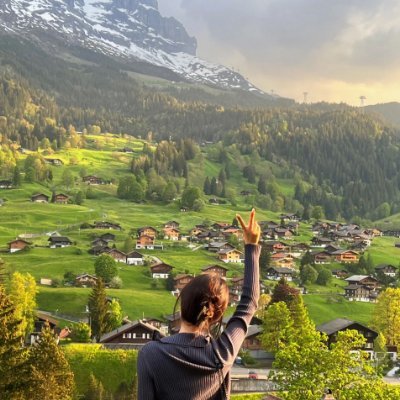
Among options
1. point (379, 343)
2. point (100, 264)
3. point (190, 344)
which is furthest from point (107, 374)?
point (190, 344)

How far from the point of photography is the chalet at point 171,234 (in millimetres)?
157375

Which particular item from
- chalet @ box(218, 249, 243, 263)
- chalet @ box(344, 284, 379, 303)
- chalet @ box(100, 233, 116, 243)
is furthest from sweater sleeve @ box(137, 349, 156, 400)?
chalet @ box(100, 233, 116, 243)

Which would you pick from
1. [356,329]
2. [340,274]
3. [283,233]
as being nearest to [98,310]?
[356,329]

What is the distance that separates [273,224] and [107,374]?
131775 mm

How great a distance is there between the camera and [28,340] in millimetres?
80438

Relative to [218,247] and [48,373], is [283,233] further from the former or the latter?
[48,373]

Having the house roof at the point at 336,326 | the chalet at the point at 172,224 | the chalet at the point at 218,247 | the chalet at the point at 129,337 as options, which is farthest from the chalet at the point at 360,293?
the chalet at the point at 172,224

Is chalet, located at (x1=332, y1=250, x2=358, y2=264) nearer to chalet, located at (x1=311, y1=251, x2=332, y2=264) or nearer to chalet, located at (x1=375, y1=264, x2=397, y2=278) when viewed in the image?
chalet, located at (x1=311, y1=251, x2=332, y2=264)

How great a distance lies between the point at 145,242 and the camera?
146750 millimetres

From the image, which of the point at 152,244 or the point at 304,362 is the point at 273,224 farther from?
the point at 304,362

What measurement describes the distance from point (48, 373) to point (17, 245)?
87.6 metres

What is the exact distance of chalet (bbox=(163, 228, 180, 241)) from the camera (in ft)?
516

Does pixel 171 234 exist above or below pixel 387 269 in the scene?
above

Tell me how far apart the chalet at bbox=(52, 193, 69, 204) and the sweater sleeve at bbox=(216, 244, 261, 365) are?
618 ft
